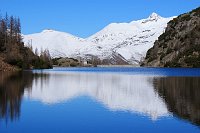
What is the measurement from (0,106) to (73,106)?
9.43 meters

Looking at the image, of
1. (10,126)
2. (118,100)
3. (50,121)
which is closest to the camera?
(10,126)

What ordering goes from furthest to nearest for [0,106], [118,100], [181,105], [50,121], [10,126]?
[118,100], [181,105], [0,106], [50,121], [10,126]

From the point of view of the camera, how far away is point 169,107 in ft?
150

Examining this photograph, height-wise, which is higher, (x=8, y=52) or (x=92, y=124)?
(x=8, y=52)

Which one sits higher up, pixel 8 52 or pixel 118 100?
pixel 8 52

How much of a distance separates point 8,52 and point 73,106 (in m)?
151

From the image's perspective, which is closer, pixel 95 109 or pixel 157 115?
pixel 157 115

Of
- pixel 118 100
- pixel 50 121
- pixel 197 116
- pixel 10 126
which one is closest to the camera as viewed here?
pixel 10 126

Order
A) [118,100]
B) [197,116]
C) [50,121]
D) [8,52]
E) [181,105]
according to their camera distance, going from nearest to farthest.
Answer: [50,121], [197,116], [181,105], [118,100], [8,52]

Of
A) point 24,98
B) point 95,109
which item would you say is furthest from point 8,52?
point 95,109

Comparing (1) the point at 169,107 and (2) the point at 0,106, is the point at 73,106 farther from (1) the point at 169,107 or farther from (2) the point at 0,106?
(1) the point at 169,107

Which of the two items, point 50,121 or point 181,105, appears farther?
point 181,105

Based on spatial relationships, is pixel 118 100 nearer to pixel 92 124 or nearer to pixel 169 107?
pixel 169 107

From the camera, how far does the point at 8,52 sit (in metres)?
192
